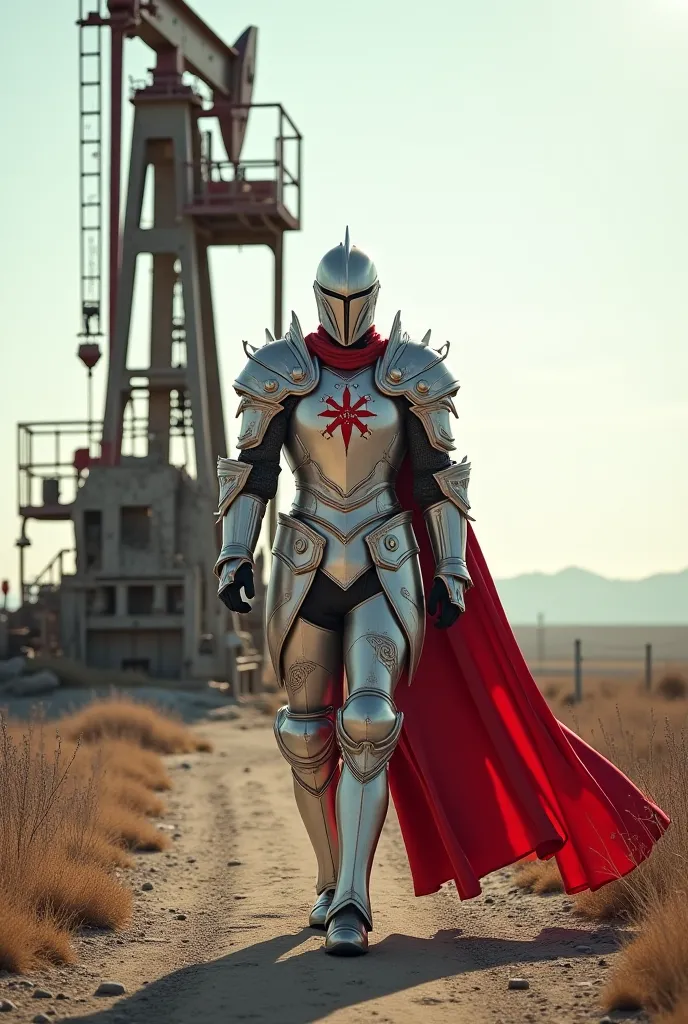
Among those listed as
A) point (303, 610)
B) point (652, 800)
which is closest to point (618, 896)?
point (652, 800)

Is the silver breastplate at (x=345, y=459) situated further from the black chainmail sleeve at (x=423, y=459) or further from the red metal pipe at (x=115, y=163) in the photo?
the red metal pipe at (x=115, y=163)

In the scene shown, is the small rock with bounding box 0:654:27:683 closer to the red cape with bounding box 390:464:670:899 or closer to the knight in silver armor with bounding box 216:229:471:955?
the red cape with bounding box 390:464:670:899

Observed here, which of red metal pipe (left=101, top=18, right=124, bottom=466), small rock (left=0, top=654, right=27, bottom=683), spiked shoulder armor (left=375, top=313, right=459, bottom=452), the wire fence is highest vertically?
red metal pipe (left=101, top=18, right=124, bottom=466)

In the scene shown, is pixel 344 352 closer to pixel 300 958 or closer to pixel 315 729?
pixel 315 729

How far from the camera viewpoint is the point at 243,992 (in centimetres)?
612

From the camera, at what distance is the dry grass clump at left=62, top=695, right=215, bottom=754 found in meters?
18.1

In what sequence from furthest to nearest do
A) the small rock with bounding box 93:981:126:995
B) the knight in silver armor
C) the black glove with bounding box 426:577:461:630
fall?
the black glove with bounding box 426:577:461:630, the knight in silver armor, the small rock with bounding box 93:981:126:995

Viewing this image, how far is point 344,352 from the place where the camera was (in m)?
7.63

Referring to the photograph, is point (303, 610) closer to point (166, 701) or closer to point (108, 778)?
point (108, 778)

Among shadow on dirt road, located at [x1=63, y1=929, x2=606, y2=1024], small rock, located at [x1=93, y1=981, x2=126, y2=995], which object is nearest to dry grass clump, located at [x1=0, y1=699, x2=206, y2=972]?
small rock, located at [x1=93, y1=981, x2=126, y2=995]

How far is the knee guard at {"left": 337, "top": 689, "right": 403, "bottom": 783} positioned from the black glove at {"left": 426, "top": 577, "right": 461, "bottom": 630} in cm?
62

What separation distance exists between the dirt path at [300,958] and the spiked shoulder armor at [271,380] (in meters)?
2.50

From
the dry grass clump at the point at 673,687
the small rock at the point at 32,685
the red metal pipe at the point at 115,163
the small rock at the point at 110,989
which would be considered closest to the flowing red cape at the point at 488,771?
the small rock at the point at 110,989

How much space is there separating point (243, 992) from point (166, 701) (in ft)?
61.7
